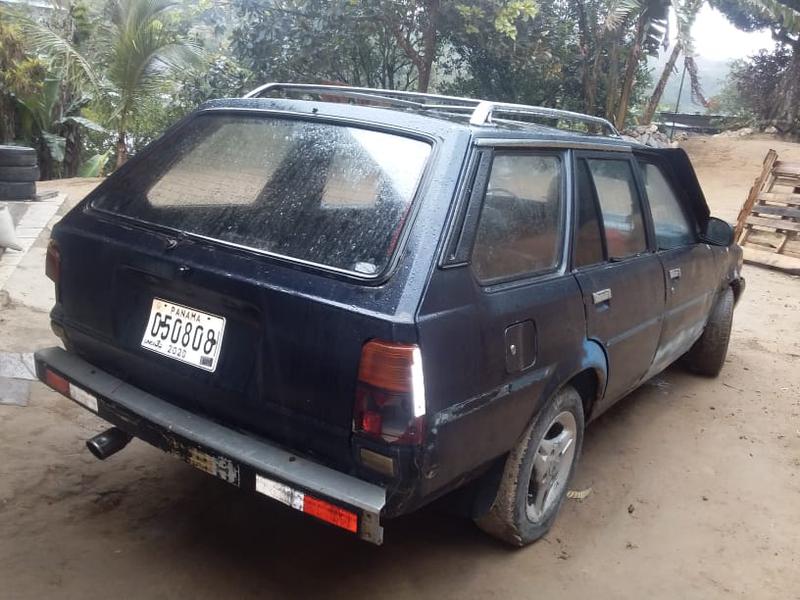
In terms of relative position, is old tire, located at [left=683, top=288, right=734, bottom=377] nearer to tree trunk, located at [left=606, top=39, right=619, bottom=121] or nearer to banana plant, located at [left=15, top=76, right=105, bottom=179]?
tree trunk, located at [left=606, top=39, right=619, bottom=121]

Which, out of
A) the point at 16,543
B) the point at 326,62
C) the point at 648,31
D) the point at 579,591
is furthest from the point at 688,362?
the point at 648,31

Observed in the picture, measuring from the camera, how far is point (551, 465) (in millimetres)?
2982

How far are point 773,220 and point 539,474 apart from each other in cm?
896

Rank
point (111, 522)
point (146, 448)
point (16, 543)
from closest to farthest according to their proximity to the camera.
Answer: point (16, 543), point (111, 522), point (146, 448)

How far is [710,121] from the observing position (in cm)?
2447

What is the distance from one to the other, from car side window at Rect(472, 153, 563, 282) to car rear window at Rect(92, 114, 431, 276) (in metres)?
0.31

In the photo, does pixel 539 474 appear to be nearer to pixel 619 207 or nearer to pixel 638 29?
pixel 619 207

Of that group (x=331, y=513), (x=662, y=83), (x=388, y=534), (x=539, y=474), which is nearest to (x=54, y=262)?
(x=331, y=513)

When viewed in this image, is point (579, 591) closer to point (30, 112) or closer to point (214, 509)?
point (214, 509)

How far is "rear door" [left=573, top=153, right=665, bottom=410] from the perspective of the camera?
3.05 metres

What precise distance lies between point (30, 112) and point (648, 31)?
1244 cm

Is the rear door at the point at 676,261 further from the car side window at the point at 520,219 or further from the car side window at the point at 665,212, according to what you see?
the car side window at the point at 520,219

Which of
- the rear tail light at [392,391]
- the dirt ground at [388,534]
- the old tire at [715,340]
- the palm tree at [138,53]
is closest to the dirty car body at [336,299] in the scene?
the rear tail light at [392,391]

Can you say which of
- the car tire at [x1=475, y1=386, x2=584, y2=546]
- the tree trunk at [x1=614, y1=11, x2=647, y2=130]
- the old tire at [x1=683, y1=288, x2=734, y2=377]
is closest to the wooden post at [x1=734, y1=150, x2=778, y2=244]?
the tree trunk at [x1=614, y1=11, x2=647, y2=130]
